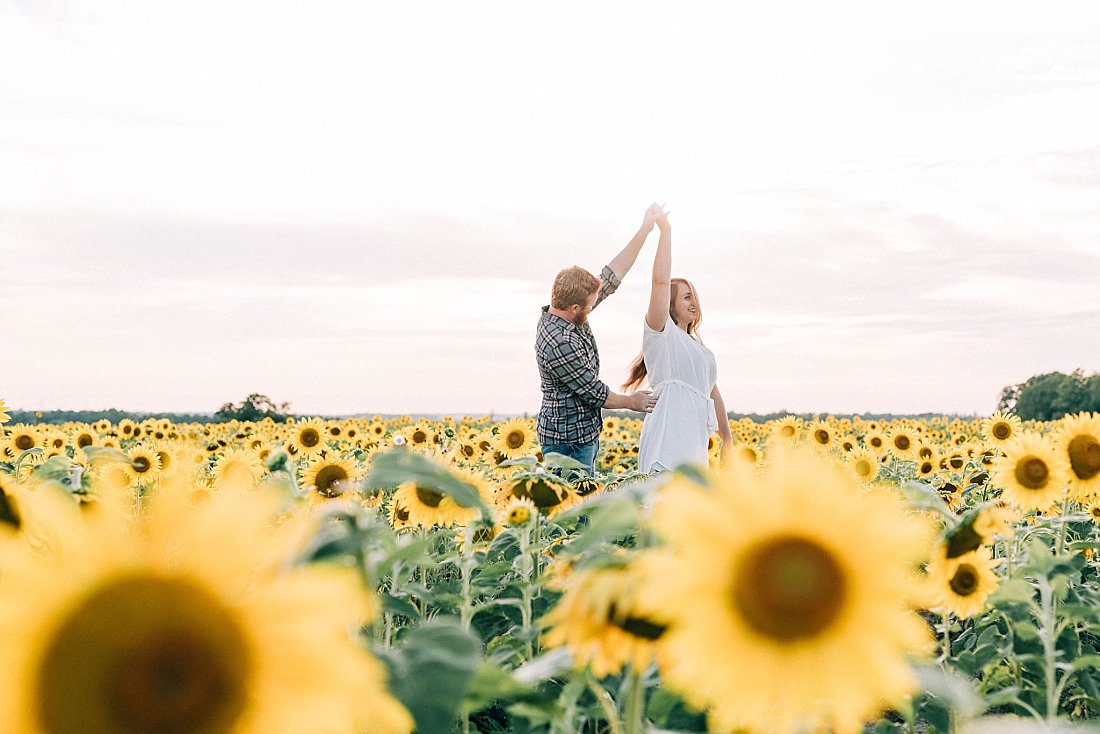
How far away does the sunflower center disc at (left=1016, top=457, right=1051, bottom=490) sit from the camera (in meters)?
6.02

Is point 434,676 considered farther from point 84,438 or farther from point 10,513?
point 84,438

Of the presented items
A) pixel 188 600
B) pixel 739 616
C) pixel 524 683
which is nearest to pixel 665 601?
pixel 739 616

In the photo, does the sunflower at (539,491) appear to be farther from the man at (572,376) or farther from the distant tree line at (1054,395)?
the distant tree line at (1054,395)

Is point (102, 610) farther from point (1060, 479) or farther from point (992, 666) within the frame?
point (1060, 479)

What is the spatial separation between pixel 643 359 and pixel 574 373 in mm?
1113

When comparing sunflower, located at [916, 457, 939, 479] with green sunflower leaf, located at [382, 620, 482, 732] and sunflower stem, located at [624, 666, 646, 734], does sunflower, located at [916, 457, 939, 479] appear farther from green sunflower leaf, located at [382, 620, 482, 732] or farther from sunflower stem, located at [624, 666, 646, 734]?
green sunflower leaf, located at [382, 620, 482, 732]

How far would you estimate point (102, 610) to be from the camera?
137cm

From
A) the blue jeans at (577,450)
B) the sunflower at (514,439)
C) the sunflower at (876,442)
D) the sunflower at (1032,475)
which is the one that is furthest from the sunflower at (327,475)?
the sunflower at (876,442)

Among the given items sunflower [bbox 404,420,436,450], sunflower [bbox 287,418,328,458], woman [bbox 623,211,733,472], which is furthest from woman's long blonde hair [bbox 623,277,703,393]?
sunflower [bbox 287,418,328,458]

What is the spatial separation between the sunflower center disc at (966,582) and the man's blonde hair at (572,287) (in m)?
5.22

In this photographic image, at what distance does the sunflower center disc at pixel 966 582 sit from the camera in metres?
3.86

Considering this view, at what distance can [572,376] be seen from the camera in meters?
8.70

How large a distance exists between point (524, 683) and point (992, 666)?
137 inches

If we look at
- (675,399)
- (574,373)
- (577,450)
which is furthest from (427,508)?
(675,399)
